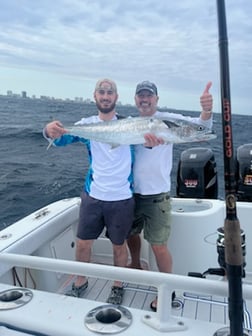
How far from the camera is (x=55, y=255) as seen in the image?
314cm

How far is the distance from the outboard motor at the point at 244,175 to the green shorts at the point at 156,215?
1.40m

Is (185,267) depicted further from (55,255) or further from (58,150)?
(58,150)

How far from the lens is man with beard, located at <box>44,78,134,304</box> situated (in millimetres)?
2777

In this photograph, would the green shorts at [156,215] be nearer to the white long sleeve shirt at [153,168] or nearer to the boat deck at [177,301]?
the white long sleeve shirt at [153,168]

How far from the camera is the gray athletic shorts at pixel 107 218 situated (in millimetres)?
2771

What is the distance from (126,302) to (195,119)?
158cm

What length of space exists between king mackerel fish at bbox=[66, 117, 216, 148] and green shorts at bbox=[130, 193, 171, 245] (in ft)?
1.75

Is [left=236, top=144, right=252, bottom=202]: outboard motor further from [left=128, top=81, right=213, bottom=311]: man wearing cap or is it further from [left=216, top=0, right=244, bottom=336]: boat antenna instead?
[left=216, top=0, right=244, bottom=336]: boat antenna

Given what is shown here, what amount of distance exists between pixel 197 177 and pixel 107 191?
1.55 m

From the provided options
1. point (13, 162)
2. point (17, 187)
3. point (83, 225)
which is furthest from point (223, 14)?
point (13, 162)

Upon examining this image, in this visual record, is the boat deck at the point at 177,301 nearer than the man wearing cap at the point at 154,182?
Yes

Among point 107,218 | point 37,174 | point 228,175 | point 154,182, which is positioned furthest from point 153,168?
point 37,174

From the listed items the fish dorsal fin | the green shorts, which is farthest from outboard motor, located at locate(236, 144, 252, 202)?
the fish dorsal fin

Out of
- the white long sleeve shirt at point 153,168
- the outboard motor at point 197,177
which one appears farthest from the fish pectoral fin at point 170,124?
the outboard motor at point 197,177
